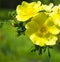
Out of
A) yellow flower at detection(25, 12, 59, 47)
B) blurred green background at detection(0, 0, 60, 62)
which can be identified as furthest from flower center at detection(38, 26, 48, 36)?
blurred green background at detection(0, 0, 60, 62)

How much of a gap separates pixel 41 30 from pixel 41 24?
3 cm

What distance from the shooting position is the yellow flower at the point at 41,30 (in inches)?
62.2

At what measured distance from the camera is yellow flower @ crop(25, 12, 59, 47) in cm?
158

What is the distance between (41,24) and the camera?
1.64 m

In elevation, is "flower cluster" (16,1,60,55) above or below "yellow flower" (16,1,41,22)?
below

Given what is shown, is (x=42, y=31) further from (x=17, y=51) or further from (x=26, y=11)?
(x=17, y=51)

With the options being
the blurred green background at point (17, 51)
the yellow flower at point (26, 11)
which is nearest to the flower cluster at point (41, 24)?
the yellow flower at point (26, 11)

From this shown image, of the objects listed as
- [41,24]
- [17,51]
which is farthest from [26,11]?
[17,51]

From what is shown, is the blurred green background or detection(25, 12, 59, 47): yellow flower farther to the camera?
the blurred green background

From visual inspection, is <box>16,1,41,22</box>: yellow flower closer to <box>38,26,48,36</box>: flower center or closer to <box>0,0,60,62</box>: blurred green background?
<box>38,26,48,36</box>: flower center

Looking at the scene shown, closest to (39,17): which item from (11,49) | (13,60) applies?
(13,60)

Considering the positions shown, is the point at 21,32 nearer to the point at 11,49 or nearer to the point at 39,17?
the point at 39,17

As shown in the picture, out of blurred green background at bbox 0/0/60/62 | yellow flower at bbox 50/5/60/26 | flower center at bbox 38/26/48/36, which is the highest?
yellow flower at bbox 50/5/60/26

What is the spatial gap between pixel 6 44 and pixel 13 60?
2.56 ft
